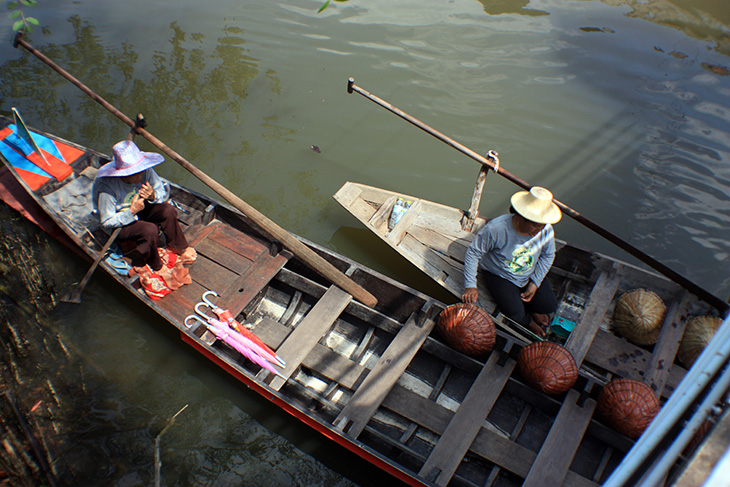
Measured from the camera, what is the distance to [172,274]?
516 centimetres

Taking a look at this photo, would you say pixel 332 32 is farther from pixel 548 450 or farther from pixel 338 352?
pixel 548 450

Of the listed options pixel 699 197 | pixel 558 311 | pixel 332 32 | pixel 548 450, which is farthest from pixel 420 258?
pixel 332 32

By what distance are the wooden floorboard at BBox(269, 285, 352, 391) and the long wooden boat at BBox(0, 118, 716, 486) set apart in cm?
1

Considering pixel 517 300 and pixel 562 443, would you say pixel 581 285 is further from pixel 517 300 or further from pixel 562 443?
pixel 562 443


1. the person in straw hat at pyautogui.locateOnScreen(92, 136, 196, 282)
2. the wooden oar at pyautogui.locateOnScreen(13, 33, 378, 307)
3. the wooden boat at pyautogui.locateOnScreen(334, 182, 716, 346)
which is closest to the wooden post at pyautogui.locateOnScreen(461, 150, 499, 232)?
the wooden boat at pyautogui.locateOnScreen(334, 182, 716, 346)

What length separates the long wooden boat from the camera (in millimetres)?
3936

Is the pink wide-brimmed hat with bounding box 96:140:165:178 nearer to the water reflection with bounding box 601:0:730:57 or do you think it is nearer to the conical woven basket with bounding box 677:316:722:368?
the conical woven basket with bounding box 677:316:722:368

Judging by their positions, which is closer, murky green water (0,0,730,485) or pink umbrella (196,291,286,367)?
pink umbrella (196,291,286,367)

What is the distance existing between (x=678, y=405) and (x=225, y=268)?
4.62 m

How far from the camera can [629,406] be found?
3754mm

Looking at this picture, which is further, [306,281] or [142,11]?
[142,11]

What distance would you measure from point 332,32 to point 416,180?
4.37 metres

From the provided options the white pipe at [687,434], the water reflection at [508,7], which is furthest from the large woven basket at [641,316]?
the water reflection at [508,7]

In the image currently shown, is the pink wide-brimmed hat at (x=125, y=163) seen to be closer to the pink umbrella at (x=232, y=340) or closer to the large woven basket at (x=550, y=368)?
the pink umbrella at (x=232, y=340)
